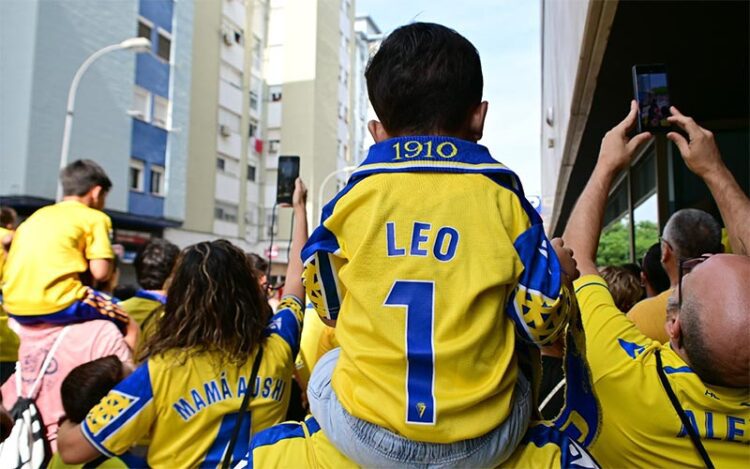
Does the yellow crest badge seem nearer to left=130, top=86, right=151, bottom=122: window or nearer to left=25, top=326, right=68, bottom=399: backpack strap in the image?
left=25, top=326, right=68, bottom=399: backpack strap

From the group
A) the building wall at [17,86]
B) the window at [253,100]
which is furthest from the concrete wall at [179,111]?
the window at [253,100]

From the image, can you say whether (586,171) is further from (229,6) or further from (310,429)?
(229,6)

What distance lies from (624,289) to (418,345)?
126 inches

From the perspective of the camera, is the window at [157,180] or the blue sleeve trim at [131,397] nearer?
the blue sleeve trim at [131,397]

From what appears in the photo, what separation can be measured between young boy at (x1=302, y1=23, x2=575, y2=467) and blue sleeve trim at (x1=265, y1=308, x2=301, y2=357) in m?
1.01

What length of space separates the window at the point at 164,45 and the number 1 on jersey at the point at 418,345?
84.6 ft

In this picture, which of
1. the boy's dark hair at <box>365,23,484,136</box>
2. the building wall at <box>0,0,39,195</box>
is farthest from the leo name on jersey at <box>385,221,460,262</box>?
the building wall at <box>0,0,39,195</box>

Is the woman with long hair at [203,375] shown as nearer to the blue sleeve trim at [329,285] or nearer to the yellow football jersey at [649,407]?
the blue sleeve trim at [329,285]

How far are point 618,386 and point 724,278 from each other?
1.32 feet

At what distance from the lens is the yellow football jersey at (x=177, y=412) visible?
2.05 metres

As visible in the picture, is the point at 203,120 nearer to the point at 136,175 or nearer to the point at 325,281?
the point at 136,175

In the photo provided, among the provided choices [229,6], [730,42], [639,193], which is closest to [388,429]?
[730,42]

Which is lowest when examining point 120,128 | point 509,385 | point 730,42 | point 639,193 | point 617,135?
point 509,385

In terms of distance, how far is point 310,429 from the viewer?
→ 56.6 inches
